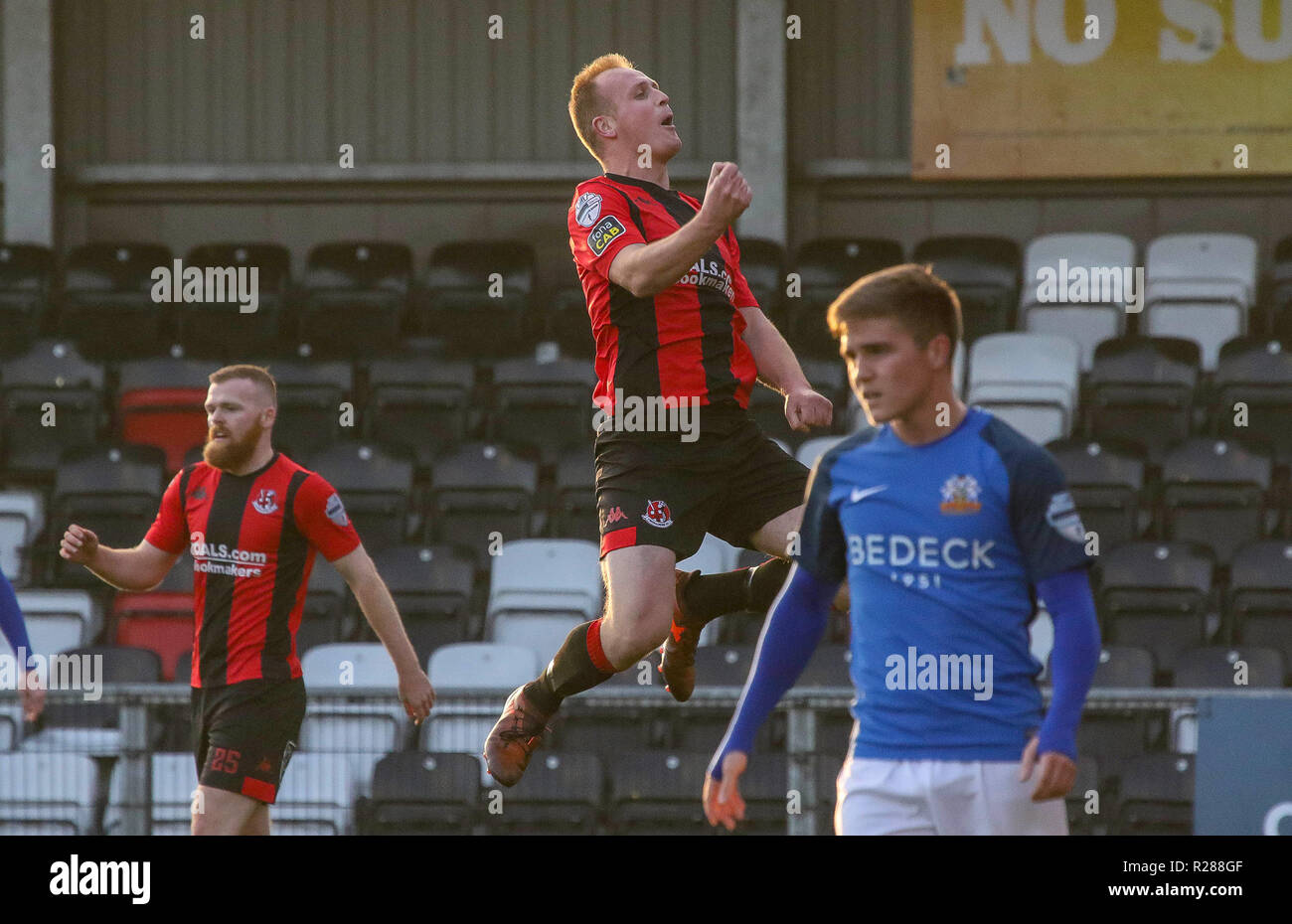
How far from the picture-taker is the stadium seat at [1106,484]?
10.4 m

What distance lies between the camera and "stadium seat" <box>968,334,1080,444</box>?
1118cm

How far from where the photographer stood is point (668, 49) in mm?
13953

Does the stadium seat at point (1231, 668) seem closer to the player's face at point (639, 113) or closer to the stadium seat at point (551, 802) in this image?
the stadium seat at point (551, 802)

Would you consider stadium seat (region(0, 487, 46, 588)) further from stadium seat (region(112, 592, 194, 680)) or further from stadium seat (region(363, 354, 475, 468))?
stadium seat (region(363, 354, 475, 468))

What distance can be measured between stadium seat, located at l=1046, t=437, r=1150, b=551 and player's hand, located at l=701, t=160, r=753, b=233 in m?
6.22

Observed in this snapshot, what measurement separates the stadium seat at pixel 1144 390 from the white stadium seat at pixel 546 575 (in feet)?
11.3

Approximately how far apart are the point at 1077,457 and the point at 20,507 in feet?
21.2

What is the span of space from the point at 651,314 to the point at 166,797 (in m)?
4.18

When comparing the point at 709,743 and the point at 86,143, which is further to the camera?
the point at 86,143

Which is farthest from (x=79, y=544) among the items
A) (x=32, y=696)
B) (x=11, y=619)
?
(x=32, y=696)

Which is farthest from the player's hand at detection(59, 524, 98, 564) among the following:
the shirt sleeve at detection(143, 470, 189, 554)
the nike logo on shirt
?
the nike logo on shirt

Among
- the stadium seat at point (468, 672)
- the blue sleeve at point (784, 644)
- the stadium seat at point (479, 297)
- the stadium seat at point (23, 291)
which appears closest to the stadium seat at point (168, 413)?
the stadium seat at point (23, 291)
